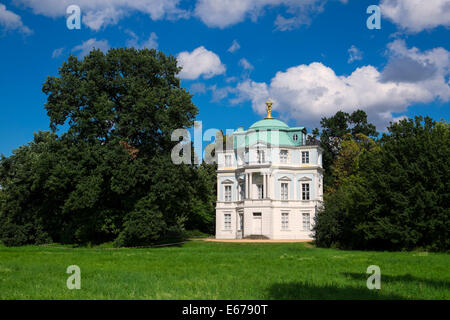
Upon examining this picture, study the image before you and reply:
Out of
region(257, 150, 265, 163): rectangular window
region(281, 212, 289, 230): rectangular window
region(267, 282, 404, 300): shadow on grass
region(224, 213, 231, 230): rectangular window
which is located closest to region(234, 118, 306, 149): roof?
region(257, 150, 265, 163): rectangular window

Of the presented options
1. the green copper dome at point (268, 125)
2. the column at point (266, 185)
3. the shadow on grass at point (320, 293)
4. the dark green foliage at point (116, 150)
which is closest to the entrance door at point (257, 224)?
the column at point (266, 185)

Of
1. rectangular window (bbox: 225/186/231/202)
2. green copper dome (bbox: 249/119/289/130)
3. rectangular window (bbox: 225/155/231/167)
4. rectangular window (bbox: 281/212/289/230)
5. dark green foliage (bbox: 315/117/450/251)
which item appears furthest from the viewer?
rectangular window (bbox: 225/155/231/167)

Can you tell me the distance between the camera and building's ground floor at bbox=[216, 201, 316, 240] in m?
47.8

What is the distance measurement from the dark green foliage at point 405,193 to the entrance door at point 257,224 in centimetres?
1873

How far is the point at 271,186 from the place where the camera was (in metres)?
48.9

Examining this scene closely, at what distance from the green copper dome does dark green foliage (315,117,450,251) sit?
21.5 meters

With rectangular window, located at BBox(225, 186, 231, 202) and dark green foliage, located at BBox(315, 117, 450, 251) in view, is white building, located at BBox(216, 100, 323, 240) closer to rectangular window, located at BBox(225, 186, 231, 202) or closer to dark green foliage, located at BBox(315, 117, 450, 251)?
rectangular window, located at BBox(225, 186, 231, 202)

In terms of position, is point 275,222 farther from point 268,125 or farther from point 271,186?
point 268,125

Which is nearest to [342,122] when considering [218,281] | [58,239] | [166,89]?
[166,89]

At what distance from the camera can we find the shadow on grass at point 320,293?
28.6ft

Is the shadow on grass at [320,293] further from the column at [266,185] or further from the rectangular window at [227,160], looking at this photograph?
the rectangular window at [227,160]
